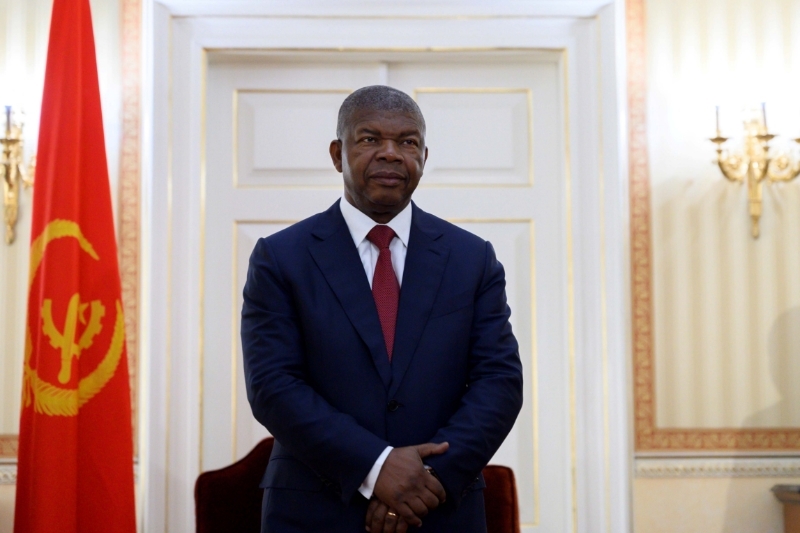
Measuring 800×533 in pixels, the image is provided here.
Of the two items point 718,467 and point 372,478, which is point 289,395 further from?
point 718,467

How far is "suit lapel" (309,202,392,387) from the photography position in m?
1.62

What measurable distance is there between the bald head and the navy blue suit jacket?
23cm

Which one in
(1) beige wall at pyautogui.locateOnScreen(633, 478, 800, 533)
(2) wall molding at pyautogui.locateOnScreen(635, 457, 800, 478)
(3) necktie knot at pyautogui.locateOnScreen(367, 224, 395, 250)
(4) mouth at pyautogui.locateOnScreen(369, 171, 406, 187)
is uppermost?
(4) mouth at pyautogui.locateOnScreen(369, 171, 406, 187)

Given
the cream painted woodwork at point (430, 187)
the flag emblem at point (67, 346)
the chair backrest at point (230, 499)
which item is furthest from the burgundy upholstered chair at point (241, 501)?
the cream painted woodwork at point (430, 187)

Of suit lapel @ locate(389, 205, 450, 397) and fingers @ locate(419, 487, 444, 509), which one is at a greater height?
suit lapel @ locate(389, 205, 450, 397)

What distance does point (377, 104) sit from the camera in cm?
171

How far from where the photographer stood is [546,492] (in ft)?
11.2

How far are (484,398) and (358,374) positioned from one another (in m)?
0.24

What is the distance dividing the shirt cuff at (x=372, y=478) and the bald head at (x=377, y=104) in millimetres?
654

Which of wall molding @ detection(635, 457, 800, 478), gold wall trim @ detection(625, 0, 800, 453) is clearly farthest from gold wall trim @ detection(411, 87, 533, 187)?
wall molding @ detection(635, 457, 800, 478)

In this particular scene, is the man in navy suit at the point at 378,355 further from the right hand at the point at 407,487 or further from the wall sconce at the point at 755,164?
the wall sconce at the point at 755,164

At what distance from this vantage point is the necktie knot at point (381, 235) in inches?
68.9

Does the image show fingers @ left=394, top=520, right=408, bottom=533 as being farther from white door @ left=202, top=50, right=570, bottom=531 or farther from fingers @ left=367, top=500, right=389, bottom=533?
white door @ left=202, top=50, right=570, bottom=531

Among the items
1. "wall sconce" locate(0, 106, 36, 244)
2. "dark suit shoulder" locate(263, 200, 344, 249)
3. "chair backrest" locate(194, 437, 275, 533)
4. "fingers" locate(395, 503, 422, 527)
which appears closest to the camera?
"fingers" locate(395, 503, 422, 527)
